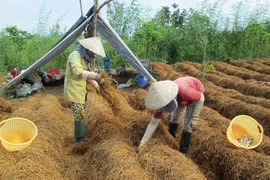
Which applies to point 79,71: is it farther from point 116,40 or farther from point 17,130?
point 116,40

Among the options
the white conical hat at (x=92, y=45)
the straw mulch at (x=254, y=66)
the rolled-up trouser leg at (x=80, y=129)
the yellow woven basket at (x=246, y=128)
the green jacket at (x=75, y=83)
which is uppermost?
the white conical hat at (x=92, y=45)

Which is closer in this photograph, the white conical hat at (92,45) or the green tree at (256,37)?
the white conical hat at (92,45)

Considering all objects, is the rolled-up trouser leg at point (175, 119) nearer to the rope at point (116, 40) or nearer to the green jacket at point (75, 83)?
the rope at point (116, 40)

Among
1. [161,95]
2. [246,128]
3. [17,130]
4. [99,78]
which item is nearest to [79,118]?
[99,78]

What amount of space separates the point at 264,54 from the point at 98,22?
50.8 feet

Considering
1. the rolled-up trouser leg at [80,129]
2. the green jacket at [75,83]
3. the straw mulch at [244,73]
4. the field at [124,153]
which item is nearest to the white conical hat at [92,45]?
the green jacket at [75,83]

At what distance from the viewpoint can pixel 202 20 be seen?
663 inches

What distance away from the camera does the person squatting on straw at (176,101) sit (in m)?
4.03

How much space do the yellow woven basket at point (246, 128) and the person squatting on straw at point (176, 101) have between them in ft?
2.04

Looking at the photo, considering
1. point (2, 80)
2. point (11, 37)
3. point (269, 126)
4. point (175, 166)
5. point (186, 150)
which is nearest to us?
point (175, 166)

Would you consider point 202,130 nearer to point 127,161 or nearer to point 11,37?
point 127,161

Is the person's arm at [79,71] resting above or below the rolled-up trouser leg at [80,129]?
Result: above

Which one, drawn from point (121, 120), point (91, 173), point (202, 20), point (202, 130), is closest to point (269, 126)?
point (202, 130)

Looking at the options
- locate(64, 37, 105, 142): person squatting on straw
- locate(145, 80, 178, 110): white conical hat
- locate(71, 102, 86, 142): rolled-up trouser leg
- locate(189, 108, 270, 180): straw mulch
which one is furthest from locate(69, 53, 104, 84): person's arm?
locate(189, 108, 270, 180): straw mulch
